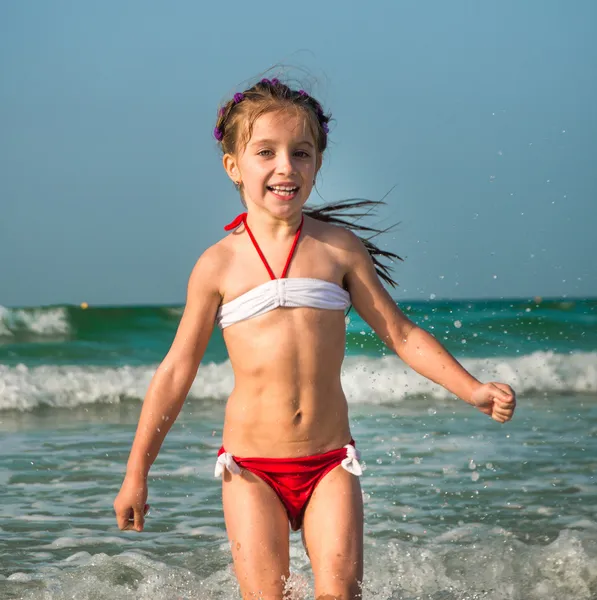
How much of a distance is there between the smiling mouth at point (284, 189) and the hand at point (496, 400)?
89cm

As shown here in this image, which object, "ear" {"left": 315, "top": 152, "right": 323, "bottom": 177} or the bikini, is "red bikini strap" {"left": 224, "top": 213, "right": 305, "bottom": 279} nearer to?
the bikini

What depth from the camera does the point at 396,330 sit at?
347 cm

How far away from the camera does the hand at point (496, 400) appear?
3090 millimetres

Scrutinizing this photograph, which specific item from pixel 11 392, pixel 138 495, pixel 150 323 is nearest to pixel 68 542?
pixel 138 495

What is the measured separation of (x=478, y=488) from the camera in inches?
250

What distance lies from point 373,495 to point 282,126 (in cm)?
340

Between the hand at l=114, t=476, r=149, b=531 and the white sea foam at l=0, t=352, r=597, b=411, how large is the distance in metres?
8.09

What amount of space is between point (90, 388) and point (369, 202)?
970 cm

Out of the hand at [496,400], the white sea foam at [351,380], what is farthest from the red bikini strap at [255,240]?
the white sea foam at [351,380]

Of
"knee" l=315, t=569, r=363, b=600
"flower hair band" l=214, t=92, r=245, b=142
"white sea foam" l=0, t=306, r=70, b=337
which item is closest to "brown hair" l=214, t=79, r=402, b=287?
"flower hair band" l=214, t=92, r=245, b=142

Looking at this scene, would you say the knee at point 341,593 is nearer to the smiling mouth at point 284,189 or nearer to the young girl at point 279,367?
the young girl at point 279,367

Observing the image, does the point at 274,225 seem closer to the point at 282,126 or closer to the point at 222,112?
the point at 282,126

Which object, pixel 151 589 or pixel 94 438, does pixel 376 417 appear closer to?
pixel 94 438

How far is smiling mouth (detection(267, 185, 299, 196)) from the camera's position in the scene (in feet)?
10.7
